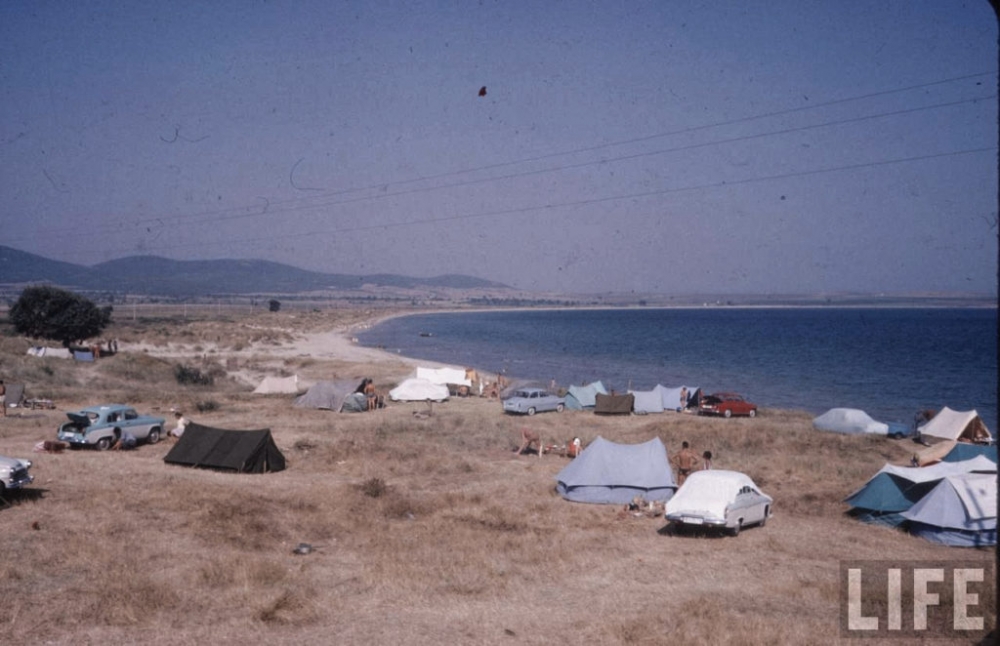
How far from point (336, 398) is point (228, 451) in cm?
1613

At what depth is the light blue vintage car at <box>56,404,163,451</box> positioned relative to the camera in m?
26.3

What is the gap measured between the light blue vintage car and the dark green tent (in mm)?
3272

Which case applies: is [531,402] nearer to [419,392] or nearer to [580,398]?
[580,398]

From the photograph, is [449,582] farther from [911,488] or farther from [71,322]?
[71,322]

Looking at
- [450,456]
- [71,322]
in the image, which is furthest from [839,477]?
[71,322]

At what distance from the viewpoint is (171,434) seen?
2928 centimetres

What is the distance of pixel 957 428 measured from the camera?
33812mm

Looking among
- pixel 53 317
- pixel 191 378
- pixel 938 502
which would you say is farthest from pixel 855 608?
pixel 53 317

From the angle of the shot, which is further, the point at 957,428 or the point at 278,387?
the point at 278,387

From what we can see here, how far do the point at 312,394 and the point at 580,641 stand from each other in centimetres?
3232

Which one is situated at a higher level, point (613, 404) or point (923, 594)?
point (923, 594)

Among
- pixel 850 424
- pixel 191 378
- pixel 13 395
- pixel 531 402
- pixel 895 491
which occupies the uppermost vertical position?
pixel 13 395

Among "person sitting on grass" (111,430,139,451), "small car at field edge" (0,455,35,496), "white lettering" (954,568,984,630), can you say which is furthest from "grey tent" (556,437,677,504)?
"person sitting on grass" (111,430,139,451)

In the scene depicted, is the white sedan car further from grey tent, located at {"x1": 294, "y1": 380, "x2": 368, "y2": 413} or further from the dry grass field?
grey tent, located at {"x1": 294, "y1": 380, "x2": 368, "y2": 413}
